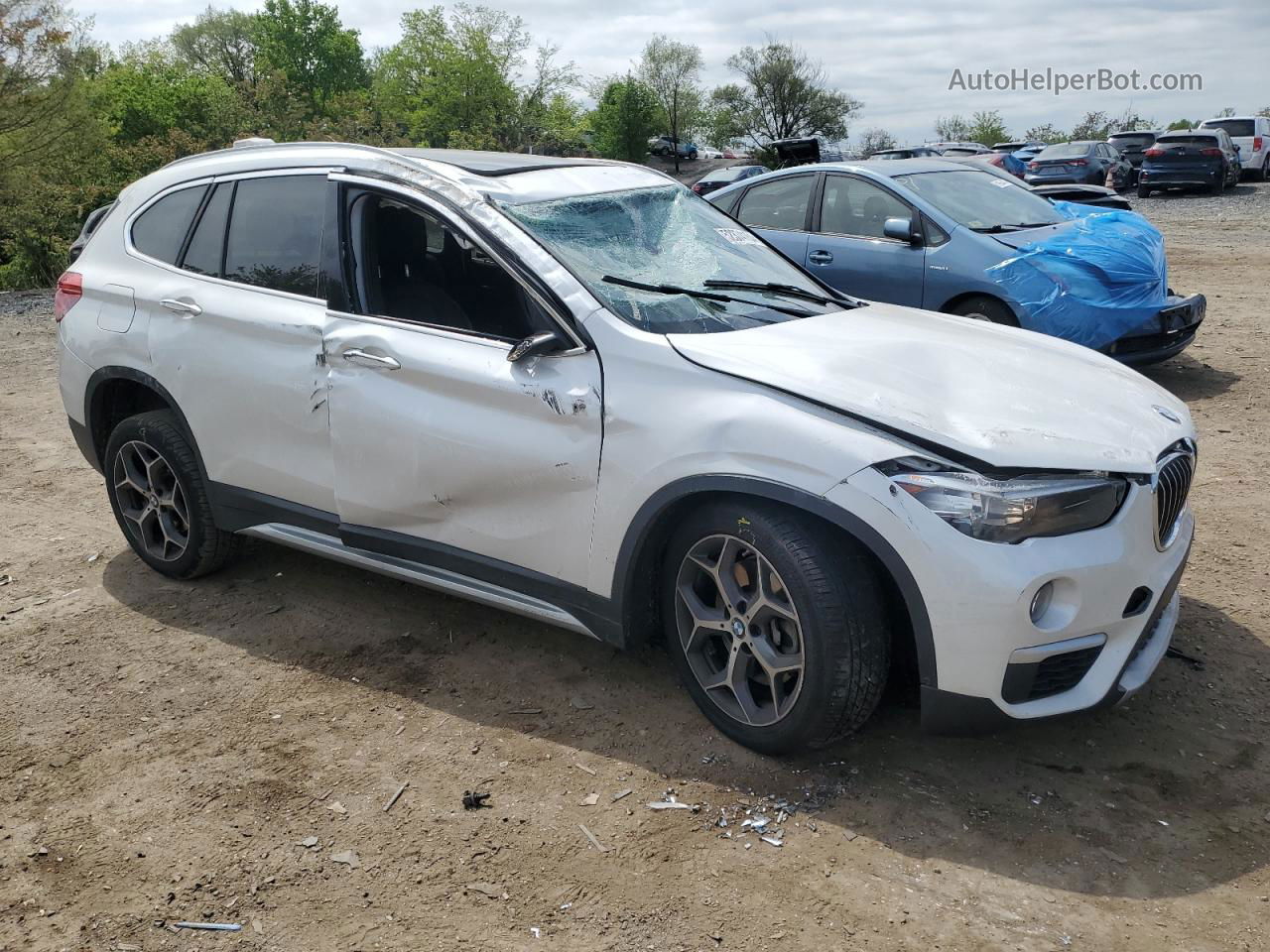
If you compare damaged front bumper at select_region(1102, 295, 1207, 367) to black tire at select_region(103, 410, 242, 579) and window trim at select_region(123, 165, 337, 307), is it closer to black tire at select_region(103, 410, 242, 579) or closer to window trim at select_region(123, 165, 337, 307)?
window trim at select_region(123, 165, 337, 307)

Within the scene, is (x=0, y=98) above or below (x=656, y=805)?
above

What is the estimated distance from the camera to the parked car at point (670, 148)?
6681 centimetres

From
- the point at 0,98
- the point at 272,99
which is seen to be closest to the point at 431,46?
the point at 272,99

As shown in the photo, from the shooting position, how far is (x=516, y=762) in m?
3.58

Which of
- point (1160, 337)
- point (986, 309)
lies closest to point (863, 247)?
point (986, 309)

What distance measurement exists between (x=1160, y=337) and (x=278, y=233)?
6214 millimetres

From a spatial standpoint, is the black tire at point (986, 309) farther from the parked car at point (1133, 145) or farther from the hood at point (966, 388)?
the parked car at point (1133, 145)

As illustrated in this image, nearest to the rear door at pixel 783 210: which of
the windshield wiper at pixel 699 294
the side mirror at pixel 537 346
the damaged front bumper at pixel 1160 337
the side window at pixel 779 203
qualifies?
the side window at pixel 779 203

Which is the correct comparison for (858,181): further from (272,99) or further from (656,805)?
(272,99)

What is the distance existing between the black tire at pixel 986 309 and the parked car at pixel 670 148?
60506mm

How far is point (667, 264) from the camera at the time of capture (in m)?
4.03

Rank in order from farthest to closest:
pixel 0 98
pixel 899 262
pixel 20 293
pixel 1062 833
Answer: pixel 0 98 → pixel 20 293 → pixel 899 262 → pixel 1062 833

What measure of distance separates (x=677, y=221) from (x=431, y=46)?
218 feet

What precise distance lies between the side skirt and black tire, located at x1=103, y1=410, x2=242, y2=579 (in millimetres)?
283
